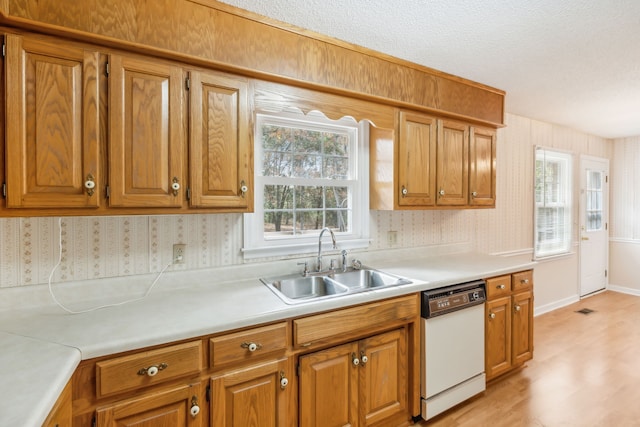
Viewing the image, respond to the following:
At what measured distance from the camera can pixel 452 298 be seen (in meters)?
2.09

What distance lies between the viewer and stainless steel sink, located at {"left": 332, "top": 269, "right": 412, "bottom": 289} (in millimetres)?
2188

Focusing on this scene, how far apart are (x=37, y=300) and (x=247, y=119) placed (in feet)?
4.51

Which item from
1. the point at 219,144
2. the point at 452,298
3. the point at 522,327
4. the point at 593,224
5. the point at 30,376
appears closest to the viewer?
the point at 30,376

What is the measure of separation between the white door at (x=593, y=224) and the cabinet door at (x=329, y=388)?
4.53 metres

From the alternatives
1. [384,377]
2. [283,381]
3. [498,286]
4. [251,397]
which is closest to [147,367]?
[251,397]

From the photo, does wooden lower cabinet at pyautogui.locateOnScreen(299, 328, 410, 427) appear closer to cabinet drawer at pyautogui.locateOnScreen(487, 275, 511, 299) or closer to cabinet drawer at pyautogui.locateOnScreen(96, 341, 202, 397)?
cabinet drawer at pyautogui.locateOnScreen(96, 341, 202, 397)

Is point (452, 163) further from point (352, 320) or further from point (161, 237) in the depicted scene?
point (161, 237)

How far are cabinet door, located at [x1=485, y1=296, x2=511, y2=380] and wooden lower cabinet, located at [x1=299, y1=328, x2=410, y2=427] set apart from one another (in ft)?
2.57

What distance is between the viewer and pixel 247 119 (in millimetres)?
1716

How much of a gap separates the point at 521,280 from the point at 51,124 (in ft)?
10.4

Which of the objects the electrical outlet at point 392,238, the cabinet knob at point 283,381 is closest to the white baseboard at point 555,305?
the electrical outlet at point 392,238

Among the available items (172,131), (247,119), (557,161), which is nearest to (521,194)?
(557,161)

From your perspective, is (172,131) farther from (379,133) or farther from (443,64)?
(443,64)

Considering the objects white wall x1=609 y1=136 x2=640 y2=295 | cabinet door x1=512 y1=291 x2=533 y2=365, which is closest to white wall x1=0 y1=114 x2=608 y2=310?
cabinet door x1=512 y1=291 x2=533 y2=365
